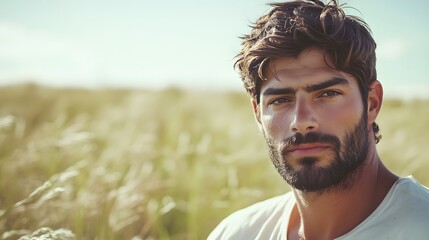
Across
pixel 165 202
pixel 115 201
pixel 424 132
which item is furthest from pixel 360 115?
pixel 424 132

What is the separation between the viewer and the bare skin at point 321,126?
87.7 inches

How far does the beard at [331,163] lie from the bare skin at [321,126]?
0.07 ft

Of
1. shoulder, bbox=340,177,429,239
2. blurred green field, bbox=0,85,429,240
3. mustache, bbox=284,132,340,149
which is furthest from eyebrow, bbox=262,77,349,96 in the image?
blurred green field, bbox=0,85,429,240

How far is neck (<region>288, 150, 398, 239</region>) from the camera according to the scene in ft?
7.36

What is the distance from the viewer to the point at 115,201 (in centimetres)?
341

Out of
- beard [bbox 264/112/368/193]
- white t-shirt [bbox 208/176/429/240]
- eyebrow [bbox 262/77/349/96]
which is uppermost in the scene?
eyebrow [bbox 262/77/349/96]

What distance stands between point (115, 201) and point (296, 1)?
5.69 ft

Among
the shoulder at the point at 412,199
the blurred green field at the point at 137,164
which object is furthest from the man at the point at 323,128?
the blurred green field at the point at 137,164

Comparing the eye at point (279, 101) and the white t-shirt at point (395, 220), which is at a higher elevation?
the eye at point (279, 101)

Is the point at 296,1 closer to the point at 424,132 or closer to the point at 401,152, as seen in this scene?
the point at 401,152

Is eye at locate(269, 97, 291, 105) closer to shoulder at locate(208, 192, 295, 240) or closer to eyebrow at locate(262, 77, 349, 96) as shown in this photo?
eyebrow at locate(262, 77, 349, 96)

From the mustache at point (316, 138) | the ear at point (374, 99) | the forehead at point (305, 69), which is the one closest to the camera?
the mustache at point (316, 138)

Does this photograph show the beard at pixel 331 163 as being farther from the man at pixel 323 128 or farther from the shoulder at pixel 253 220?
the shoulder at pixel 253 220

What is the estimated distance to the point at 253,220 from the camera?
2553mm
